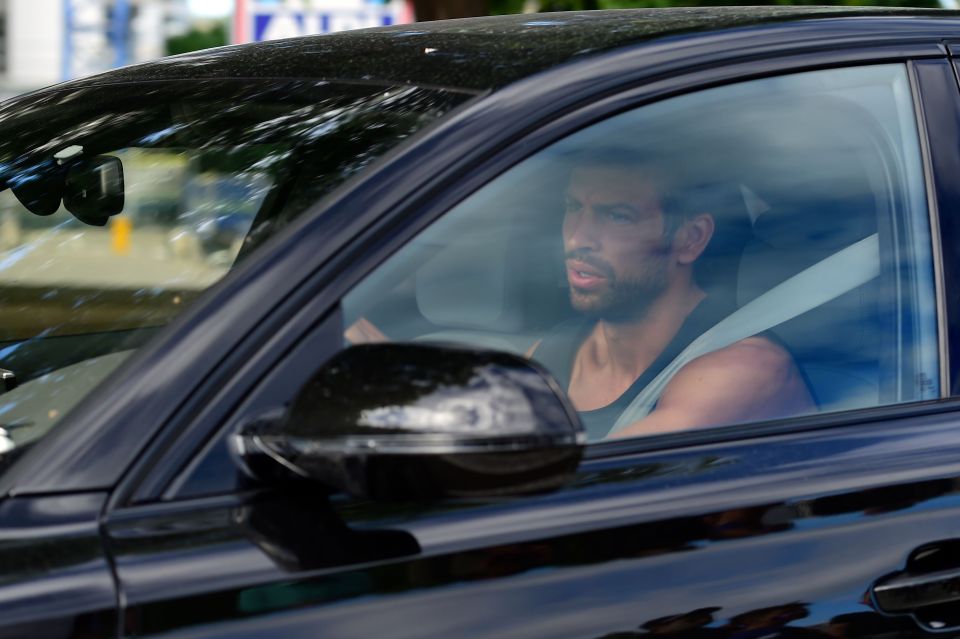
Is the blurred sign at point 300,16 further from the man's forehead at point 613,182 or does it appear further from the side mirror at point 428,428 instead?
the side mirror at point 428,428

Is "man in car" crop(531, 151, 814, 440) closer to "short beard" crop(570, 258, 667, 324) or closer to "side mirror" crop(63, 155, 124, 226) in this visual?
"short beard" crop(570, 258, 667, 324)

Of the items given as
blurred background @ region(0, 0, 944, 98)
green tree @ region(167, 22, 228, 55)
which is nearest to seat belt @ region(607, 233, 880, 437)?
blurred background @ region(0, 0, 944, 98)

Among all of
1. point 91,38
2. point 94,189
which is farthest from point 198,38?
point 94,189

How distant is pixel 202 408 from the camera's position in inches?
58.8

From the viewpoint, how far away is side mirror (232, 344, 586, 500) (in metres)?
1.40

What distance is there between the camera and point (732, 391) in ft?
6.40

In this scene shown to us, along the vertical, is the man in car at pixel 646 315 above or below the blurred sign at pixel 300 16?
below

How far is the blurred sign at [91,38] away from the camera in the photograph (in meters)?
19.7

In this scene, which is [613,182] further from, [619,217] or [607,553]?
[607,553]

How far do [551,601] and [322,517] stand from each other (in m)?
0.26

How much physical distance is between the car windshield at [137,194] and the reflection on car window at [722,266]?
0.23 meters

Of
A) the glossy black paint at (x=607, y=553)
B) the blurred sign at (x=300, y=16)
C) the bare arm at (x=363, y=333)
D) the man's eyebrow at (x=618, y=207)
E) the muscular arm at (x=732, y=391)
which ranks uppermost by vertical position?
the blurred sign at (x=300, y=16)

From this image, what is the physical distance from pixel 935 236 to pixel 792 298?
0.72 feet

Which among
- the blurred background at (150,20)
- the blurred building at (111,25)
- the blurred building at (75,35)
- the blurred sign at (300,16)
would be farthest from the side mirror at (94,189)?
the blurred sign at (300,16)
